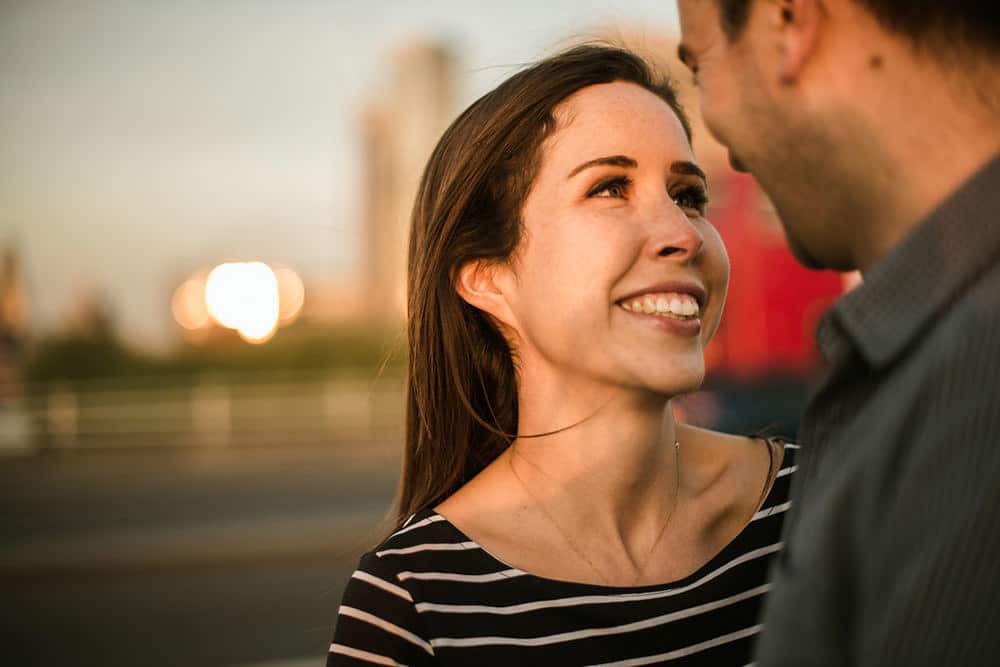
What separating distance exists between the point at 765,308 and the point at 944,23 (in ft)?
37.7

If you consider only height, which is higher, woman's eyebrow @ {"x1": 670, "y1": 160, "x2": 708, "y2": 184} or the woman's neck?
woman's eyebrow @ {"x1": 670, "y1": 160, "x2": 708, "y2": 184}

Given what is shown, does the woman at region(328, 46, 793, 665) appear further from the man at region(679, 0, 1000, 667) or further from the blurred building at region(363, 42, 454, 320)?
the blurred building at region(363, 42, 454, 320)

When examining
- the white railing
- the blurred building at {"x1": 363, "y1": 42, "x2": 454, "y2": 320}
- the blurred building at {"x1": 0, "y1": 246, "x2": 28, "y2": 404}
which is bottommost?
the white railing

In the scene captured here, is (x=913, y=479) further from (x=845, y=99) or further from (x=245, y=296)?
(x=245, y=296)

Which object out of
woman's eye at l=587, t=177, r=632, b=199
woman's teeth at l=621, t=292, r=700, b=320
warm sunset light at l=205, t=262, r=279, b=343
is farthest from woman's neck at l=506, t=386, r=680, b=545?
warm sunset light at l=205, t=262, r=279, b=343

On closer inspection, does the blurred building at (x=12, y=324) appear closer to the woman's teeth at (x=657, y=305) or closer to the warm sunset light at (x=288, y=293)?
the warm sunset light at (x=288, y=293)

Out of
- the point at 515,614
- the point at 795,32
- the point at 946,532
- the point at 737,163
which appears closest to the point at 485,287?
the point at 515,614

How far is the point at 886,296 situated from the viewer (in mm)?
1042

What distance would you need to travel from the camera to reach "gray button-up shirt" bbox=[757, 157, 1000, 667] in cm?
88

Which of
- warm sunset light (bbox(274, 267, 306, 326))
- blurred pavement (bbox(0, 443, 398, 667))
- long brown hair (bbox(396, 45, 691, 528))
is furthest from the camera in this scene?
warm sunset light (bbox(274, 267, 306, 326))

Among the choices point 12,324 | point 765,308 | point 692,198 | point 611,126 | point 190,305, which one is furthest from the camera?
point 190,305

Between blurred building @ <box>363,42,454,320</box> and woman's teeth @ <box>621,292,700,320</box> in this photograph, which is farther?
blurred building @ <box>363,42,454,320</box>

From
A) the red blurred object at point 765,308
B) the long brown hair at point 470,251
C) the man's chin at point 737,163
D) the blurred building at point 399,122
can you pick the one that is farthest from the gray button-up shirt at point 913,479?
the blurred building at point 399,122

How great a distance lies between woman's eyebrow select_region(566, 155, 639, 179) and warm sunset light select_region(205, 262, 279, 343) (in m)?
22.3
